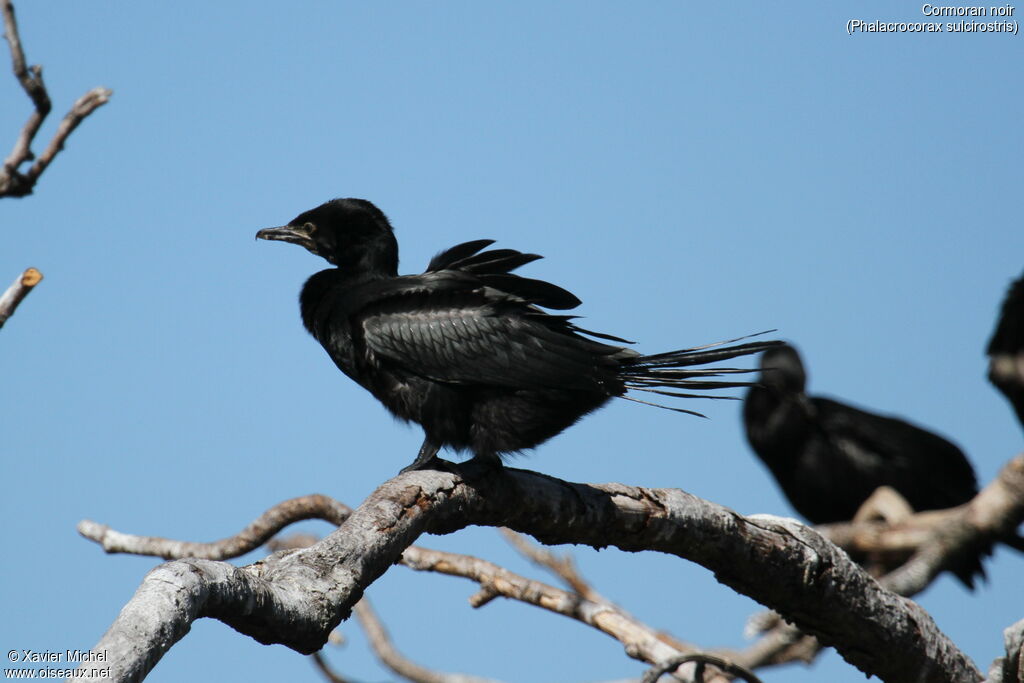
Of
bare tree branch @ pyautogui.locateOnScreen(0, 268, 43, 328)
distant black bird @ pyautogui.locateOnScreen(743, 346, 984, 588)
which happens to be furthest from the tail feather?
distant black bird @ pyautogui.locateOnScreen(743, 346, 984, 588)

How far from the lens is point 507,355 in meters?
4.27

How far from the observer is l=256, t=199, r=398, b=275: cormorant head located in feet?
16.5

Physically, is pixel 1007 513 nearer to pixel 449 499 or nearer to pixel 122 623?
pixel 449 499

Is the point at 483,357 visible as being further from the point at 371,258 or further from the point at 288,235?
the point at 288,235

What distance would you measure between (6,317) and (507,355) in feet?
5.75

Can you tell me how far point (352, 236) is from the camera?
16.6 ft

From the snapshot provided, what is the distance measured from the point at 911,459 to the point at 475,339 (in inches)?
285

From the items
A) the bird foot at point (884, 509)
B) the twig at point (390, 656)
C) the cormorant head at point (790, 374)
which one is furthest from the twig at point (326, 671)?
the cormorant head at point (790, 374)

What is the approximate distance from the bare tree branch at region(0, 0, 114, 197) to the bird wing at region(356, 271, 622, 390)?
1379 millimetres

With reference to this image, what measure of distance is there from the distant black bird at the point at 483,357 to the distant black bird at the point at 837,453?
6.12 meters

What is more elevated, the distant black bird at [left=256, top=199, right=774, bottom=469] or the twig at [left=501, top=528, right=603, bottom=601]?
the distant black bird at [left=256, top=199, right=774, bottom=469]

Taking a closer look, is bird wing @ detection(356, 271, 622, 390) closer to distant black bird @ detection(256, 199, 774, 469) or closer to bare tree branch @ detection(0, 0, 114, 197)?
distant black bird @ detection(256, 199, 774, 469)

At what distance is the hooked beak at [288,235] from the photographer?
16.8 ft

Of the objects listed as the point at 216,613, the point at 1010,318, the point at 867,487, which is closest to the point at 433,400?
the point at 216,613
